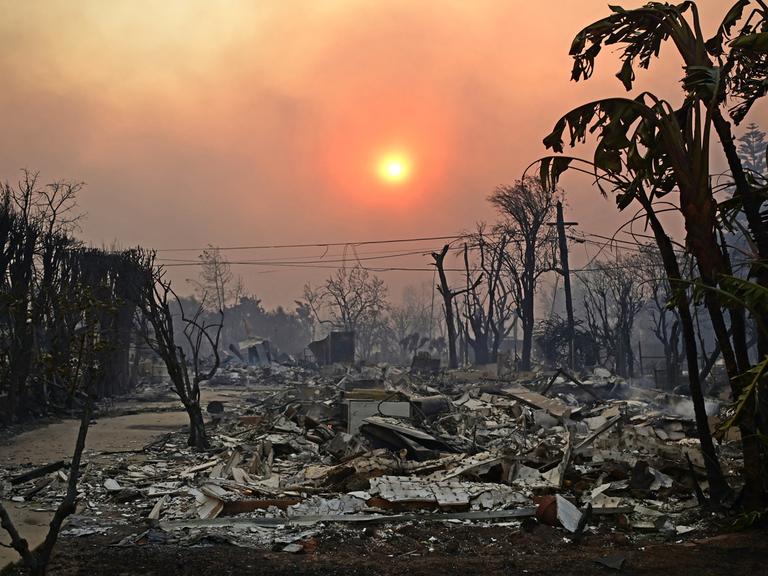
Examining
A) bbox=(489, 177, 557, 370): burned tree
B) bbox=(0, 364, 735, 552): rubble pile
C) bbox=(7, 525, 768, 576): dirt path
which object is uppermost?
bbox=(489, 177, 557, 370): burned tree

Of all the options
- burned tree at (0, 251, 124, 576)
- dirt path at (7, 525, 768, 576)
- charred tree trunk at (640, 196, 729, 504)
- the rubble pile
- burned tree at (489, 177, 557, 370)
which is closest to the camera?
burned tree at (0, 251, 124, 576)

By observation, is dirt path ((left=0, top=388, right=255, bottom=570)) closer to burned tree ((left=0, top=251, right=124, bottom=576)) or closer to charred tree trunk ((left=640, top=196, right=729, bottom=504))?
burned tree ((left=0, top=251, right=124, bottom=576))

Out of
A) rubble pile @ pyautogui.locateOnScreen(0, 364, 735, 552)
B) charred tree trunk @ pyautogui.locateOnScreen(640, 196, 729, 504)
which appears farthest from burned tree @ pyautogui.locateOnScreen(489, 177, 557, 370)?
charred tree trunk @ pyautogui.locateOnScreen(640, 196, 729, 504)

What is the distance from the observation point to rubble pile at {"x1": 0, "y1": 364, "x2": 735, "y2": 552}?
719cm

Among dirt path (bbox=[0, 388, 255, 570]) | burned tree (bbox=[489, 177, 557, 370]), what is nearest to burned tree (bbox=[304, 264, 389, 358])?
burned tree (bbox=[489, 177, 557, 370])

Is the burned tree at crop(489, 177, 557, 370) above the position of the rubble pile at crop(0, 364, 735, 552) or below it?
above

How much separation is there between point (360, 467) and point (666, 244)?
5.22 m

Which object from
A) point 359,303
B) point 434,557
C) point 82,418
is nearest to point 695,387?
point 434,557

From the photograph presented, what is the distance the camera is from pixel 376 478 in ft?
28.4

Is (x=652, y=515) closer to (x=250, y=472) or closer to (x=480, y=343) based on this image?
(x=250, y=472)

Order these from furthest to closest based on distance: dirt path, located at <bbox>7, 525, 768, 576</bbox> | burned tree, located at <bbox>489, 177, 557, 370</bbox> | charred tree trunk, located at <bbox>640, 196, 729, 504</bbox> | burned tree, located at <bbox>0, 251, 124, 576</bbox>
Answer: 1. burned tree, located at <bbox>489, 177, 557, 370</bbox>
2. charred tree trunk, located at <bbox>640, 196, 729, 504</bbox>
3. dirt path, located at <bbox>7, 525, 768, 576</bbox>
4. burned tree, located at <bbox>0, 251, 124, 576</bbox>

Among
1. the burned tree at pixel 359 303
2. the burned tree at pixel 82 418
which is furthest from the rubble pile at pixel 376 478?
the burned tree at pixel 359 303

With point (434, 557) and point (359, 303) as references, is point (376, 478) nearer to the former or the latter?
point (434, 557)

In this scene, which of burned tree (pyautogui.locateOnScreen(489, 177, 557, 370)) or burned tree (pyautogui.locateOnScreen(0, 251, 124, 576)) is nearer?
burned tree (pyautogui.locateOnScreen(0, 251, 124, 576))
